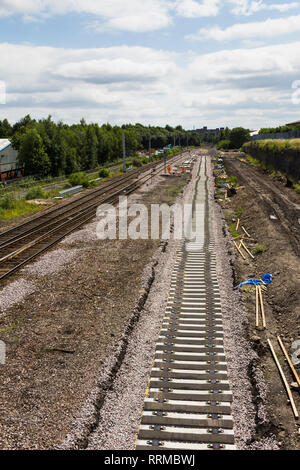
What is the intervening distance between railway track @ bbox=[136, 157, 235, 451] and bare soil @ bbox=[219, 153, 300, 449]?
96cm

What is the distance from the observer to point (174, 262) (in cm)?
1720

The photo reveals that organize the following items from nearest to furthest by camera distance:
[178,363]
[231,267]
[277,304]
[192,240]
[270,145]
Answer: [178,363]
[277,304]
[231,267]
[192,240]
[270,145]

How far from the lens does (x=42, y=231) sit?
2283 cm

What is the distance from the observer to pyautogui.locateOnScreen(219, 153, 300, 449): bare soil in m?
7.98

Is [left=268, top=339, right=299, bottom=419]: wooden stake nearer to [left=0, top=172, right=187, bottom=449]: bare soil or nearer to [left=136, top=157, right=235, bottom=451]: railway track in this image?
[left=136, top=157, right=235, bottom=451]: railway track

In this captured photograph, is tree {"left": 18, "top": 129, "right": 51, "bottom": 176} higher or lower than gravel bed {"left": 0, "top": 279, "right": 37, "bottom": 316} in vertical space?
higher

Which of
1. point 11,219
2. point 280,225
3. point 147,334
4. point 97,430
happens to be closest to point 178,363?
point 147,334

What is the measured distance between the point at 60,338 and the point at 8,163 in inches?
1681

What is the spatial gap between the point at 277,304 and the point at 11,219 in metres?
20.8

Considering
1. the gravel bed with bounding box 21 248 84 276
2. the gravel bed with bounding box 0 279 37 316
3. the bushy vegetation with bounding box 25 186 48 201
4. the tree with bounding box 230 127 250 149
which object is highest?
the tree with bounding box 230 127 250 149

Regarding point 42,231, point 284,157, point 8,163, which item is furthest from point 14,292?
point 284,157

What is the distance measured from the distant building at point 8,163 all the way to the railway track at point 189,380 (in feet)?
129

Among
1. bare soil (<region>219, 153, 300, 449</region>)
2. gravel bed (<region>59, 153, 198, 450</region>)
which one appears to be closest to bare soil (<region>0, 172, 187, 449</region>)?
gravel bed (<region>59, 153, 198, 450</region>)
